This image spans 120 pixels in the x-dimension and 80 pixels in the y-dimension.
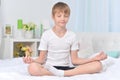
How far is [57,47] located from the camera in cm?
187

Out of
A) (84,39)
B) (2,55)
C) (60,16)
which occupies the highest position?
(60,16)

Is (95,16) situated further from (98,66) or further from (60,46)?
(98,66)

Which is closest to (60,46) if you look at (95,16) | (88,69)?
(88,69)

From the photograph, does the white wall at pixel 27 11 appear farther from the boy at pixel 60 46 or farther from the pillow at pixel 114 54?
the boy at pixel 60 46

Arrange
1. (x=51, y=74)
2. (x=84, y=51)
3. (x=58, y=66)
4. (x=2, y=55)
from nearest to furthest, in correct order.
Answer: (x=51, y=74) → (x=58, y=66) → (x=84, y=51) → (x=2, y=55)

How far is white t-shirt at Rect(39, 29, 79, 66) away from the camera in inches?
73.7

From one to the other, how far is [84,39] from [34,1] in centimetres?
105

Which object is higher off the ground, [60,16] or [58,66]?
[60,16]

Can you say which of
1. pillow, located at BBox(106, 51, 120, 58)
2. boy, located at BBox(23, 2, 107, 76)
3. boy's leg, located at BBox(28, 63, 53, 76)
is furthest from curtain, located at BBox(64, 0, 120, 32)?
boy's leg, located at BBox(28, 63, 53, 76)

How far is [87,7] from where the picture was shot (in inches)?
123

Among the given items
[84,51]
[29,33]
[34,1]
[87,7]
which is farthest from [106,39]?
[34,1]

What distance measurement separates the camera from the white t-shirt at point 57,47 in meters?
1.87

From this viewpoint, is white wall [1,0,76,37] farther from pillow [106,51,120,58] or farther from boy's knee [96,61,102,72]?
boy's knee [96,61,102,72]

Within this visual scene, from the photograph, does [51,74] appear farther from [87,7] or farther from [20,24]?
[20,24]
